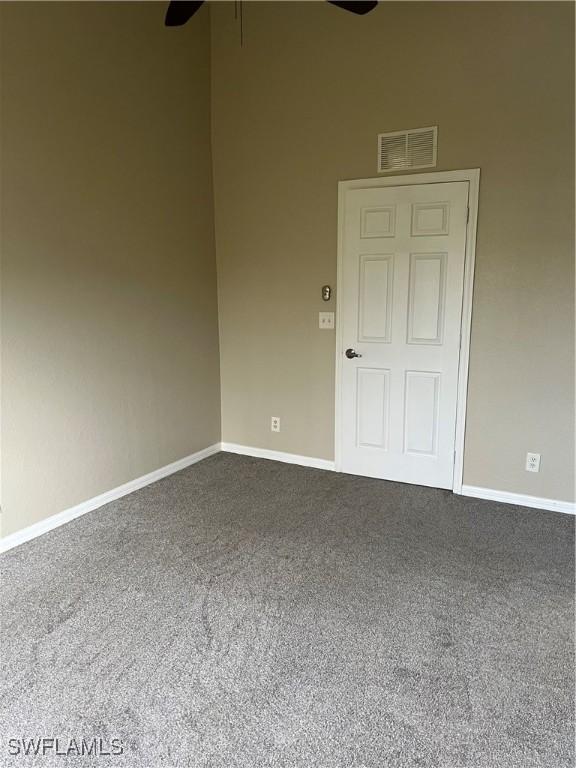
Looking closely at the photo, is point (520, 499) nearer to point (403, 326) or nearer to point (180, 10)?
point (403, 326)

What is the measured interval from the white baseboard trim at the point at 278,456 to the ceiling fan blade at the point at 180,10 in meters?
2.97

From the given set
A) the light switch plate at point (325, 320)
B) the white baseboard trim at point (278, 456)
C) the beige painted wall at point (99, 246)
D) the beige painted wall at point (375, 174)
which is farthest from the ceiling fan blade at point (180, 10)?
the white baseboard trim at point (278, 456)

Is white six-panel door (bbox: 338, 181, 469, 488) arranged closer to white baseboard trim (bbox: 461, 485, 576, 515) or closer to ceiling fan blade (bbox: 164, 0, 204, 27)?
white baseboard trim (bbox: 461, 485, 576, 515)

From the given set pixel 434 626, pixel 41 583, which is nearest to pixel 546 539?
pixel 434 626

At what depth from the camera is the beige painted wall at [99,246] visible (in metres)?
2.79

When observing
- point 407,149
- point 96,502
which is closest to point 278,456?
point 96,502

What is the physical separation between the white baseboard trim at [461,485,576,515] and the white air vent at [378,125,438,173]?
7.23ft

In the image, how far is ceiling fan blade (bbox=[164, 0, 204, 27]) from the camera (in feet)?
7.10

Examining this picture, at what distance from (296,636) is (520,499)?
2.00m

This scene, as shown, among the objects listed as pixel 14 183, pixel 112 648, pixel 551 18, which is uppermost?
pixel 551 18

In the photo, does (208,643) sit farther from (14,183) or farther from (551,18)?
(551,18)

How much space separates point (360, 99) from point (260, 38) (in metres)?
0.97

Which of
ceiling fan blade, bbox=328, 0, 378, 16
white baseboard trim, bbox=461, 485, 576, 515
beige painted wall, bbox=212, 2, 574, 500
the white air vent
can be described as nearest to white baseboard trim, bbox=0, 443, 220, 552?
beige painted wall, bbox=212, 2, 574, 500

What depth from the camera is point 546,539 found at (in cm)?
296
